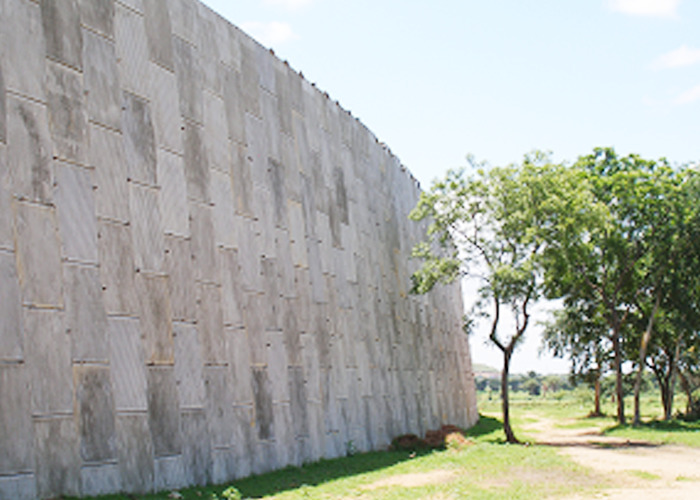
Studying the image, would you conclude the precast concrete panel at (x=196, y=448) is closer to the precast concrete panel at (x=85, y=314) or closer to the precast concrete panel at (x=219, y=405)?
the precast concrete panel at (x=219, y=405)

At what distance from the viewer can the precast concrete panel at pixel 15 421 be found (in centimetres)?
924

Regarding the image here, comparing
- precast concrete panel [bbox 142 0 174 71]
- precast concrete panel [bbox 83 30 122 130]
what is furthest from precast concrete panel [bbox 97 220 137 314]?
precast concrete panel [bbox 142 0 174 71]

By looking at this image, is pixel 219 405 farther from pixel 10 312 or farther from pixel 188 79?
pixel 188 79

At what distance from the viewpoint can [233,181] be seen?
15.4 meters

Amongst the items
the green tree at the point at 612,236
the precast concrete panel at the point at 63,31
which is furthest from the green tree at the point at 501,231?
Result: the precast concrete panel at the point at 63,31

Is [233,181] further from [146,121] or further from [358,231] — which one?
[358,231]

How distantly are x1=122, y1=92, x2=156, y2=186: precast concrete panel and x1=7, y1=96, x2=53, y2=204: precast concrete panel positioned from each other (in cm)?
171

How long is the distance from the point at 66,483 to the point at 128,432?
139 cm

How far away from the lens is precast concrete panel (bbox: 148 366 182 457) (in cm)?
1166

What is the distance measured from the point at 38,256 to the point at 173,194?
3.41 meters

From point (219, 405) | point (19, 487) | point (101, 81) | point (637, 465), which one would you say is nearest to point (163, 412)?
point (219, 405)

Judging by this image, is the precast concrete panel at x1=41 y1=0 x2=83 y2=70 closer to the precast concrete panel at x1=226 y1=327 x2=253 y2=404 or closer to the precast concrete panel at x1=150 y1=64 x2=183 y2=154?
the precast concrete panel at x1=150 y1=64 x2=183 y2=154

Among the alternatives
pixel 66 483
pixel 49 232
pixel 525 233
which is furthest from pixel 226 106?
pixel 525 233

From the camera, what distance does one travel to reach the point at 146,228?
40.5ft
